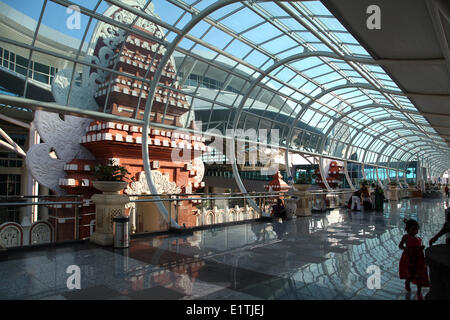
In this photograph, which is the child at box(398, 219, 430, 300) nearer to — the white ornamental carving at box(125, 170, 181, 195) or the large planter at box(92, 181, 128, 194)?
the large planter at box(92, 181, 128, 194)

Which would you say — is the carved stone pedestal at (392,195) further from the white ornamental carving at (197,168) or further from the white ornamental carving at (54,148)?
the white ornamental carving at (54,148)

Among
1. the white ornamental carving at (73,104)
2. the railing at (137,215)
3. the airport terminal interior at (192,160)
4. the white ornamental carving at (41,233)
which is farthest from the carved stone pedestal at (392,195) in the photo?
the white ornamental carving at (41,233)

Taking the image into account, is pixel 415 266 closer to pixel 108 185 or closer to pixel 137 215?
pixel 108 185

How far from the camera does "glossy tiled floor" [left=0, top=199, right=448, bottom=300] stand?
4699mm

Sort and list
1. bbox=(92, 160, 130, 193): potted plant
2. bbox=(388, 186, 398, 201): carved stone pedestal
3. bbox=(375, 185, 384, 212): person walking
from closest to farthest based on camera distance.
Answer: bbox=(92, 160, 130, 193): potted plant < bbox=(375, 185, 384, 212): person walking < bbox=(388, 186, 398, 201): carved stone pedestal

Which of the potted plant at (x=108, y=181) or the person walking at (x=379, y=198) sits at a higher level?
the potted plant at (x=108, y=181)

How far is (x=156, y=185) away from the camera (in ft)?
55.2

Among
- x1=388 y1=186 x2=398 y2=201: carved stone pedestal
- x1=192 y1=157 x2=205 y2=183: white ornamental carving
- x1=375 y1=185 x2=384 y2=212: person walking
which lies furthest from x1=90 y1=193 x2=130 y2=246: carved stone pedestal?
x1=388 y1=186 x2=398 y2=201: carved stone pedestal

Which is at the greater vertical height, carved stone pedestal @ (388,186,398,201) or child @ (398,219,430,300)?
child @ (398,219,430,300)

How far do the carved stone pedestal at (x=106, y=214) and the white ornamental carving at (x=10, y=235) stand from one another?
1.76 meters

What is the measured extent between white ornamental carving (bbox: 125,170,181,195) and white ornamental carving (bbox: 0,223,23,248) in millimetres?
6852

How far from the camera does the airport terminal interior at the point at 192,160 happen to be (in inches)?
203

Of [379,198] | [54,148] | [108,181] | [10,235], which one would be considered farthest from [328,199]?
[10,235]

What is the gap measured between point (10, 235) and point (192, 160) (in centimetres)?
1160
